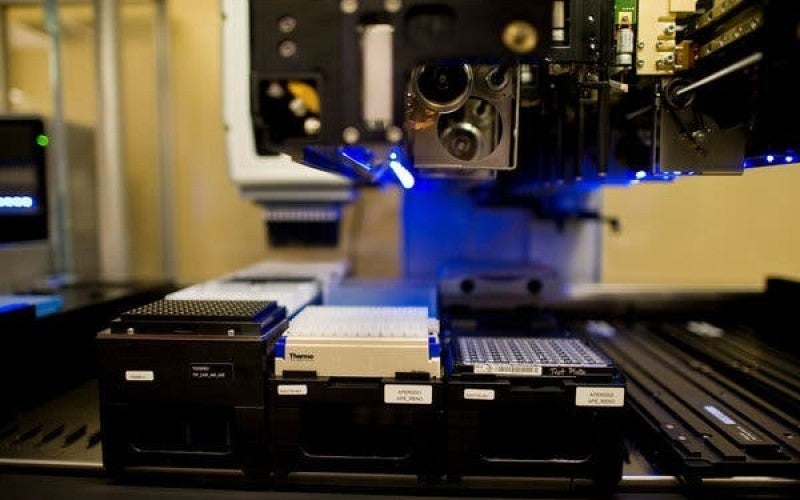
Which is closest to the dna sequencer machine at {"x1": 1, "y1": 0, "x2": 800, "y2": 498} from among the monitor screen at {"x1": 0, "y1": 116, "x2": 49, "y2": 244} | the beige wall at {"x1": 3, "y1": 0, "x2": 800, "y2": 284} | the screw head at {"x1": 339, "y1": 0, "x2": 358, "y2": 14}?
the screw head at {"x1": 339, "y1": 0, "x2": 358, "y2": 14}

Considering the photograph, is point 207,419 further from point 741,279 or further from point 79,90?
point 741,279

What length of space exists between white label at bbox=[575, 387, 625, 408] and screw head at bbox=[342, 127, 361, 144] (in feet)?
2.14

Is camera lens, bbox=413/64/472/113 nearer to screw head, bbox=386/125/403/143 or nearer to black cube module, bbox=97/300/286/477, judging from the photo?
screw head, bbox=386/125/403/143

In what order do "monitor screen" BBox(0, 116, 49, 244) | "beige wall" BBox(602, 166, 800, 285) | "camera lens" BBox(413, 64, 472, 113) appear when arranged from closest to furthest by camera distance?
1. "camera lens" BBox(413, 64, 472, 113)
2. "monitor screen" BBox(0, 116, 49, 244)
3. "beige wall" BBox(602, 166, 800, 285)

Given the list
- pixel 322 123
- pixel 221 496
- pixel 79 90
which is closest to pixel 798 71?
pixel 322 123

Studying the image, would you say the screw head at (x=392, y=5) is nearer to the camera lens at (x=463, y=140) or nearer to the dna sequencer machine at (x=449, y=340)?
the dna sequencer machine at (x=449, y=340)

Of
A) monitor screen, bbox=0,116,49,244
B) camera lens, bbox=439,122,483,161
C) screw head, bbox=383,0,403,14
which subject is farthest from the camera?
monitor screen, bbox=0,116,49,244

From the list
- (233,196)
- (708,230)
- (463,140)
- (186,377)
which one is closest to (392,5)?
(463,140)

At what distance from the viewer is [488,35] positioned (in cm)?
73

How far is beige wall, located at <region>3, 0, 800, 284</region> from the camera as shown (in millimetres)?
2320

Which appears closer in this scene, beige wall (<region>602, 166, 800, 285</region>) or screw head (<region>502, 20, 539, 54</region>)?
screw head (<region>502, 20, 539, 54</region>)

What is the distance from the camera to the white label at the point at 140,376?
98 centimetres

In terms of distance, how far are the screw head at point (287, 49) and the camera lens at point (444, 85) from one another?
24cm

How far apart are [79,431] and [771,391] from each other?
1.81m
